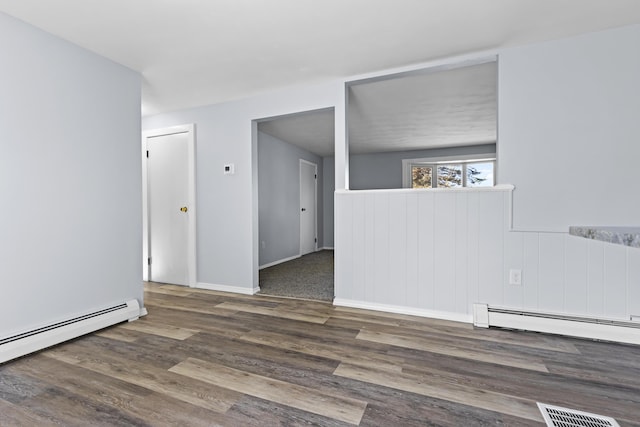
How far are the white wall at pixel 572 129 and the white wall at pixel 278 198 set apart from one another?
11.7 ft

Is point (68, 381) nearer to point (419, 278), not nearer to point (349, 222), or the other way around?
point (349, 222)

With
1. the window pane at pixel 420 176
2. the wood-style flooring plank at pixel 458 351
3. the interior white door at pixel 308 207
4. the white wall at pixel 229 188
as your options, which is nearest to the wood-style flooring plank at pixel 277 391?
the wood-style flooring plank at pixel 458 351

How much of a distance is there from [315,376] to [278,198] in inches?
161

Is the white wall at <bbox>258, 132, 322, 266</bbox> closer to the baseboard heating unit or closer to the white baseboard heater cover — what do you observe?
the white baseboard heater cover

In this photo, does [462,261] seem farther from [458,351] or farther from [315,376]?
[315,376]

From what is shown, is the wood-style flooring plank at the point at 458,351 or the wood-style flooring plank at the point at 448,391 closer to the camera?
the wood-style flooring plank at the point at 448,391

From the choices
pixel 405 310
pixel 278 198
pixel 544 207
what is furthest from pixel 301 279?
pixel 544 207

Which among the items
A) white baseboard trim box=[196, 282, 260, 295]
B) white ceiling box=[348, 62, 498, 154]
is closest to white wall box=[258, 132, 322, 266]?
white ceiling box=[348, 62, 498, 154]

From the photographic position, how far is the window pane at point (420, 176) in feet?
21.6

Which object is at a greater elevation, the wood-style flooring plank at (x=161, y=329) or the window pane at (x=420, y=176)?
the window pane at (x=420, y=176)

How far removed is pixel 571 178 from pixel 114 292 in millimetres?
3690

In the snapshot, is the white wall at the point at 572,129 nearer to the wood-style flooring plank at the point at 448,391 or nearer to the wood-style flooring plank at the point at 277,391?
the wood-style flooring plank at the point at 448,391

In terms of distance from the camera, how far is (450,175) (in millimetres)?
6422

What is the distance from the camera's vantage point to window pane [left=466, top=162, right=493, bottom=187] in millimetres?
6125
